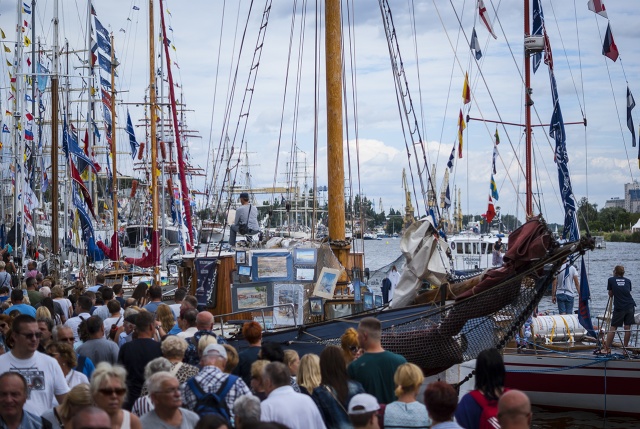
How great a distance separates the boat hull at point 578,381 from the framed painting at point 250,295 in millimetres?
4663

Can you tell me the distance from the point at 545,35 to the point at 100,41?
15659mm

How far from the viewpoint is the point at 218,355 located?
7.66 m

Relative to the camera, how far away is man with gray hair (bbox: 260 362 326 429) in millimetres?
6762

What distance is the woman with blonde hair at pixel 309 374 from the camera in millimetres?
7555

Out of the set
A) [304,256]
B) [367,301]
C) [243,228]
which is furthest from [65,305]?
[367,301]

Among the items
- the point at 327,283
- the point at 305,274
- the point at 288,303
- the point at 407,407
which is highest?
the point at 305,274

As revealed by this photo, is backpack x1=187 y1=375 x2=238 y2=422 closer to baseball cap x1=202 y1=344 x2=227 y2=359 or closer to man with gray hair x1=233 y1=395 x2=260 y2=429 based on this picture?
baseball cap x1=202 y1=344 x2=227 y2=359

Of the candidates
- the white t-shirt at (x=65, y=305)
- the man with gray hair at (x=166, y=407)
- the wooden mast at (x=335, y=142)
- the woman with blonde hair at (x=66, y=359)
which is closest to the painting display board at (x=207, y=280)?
the wooden mast at (x=335, y=142)

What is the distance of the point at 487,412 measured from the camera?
6594 millimetres

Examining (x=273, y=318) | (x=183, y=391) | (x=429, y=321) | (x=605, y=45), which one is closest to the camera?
(x=183, y=391)

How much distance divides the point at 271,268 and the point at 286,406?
368 inches

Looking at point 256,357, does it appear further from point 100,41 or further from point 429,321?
point 100,41

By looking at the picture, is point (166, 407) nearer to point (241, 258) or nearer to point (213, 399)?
point (213, 399)

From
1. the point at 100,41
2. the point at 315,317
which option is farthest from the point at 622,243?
the point at 315,317
